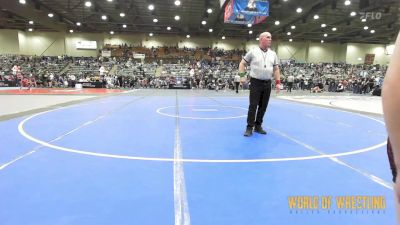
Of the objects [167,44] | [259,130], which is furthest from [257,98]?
[167,44]

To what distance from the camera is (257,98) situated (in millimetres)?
5277

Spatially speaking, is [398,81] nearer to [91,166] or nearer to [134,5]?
[91,166]

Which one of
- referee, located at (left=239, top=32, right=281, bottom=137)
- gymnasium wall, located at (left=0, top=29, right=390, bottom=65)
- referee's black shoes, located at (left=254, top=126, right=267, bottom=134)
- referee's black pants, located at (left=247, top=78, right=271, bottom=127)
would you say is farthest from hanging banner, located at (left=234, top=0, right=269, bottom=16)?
gymnasium wall, located at (left=0, top=29, right=390, bottom=65)

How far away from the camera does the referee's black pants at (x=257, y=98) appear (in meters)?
5.21

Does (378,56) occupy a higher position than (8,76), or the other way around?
(378,56)

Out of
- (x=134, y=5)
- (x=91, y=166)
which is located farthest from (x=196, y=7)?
(x=91, y=166)

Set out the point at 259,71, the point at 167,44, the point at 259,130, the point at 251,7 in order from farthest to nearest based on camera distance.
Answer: the point at 167,44, the point at 251,7, the point at 259,130, the point at 259,71

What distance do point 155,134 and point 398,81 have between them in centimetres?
453

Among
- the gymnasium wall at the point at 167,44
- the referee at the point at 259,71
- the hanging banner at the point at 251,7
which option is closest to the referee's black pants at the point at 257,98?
the referee at the point at 259,71

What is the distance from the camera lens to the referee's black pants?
5.21m

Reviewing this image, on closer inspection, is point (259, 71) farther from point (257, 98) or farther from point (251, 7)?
point (251, 7)

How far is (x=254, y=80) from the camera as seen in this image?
532 centimetres

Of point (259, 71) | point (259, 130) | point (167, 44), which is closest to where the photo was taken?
point (259, 71)

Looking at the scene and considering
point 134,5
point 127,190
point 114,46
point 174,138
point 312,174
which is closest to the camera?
point 127,190
